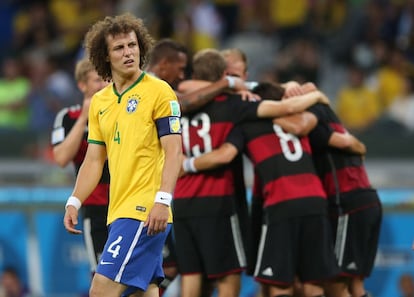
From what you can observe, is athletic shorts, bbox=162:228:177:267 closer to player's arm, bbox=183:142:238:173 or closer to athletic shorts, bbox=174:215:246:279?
athletic shorts, bbox=174:215:246:279

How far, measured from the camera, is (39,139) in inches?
583

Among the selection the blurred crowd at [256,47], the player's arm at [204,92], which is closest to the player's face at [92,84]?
the player's arm at [204,92]

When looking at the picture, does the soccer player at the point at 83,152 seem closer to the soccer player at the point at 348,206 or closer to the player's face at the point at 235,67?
the player's face at the point at 235,67

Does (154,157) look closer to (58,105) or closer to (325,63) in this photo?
(58,105)

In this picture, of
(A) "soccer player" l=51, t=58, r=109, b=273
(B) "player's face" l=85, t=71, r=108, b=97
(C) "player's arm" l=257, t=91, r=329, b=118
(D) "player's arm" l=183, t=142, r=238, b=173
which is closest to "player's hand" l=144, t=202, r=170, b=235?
(A) "soccer player" l=51, t=58, r=109, b=273

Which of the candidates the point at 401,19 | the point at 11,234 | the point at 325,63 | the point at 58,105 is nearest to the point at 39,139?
the point at 58,105

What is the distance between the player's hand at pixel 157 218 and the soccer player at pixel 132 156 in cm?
11

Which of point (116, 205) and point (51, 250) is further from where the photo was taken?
point (51, 250)

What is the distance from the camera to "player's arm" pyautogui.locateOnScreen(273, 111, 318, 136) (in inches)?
367

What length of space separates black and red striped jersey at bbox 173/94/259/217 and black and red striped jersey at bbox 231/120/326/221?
146 mm

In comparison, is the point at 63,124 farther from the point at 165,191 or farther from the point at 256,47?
the point at 256,47

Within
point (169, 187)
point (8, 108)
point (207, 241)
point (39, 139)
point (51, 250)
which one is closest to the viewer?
point (169, 187)

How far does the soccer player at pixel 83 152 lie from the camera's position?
9.27 metres

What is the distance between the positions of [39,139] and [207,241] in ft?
19.1
